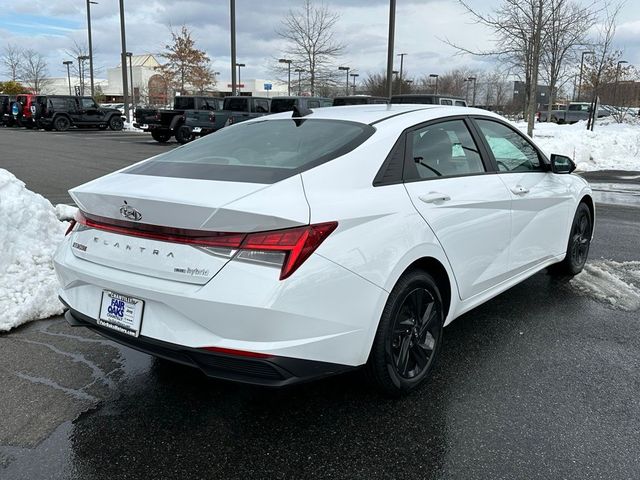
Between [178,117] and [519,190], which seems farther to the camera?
[178,117]

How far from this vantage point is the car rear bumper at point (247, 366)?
244 centimetres

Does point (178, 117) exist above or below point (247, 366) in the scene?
above

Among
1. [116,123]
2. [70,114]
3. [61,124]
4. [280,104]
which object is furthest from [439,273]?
[116,123]

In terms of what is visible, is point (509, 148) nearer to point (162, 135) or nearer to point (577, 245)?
point (577, 245)

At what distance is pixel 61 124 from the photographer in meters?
31.3

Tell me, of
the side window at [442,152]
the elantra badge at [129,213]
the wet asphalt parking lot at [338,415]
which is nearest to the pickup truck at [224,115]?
the side window at [442,152]

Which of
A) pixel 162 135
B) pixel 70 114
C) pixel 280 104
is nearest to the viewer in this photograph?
pixel 280 104

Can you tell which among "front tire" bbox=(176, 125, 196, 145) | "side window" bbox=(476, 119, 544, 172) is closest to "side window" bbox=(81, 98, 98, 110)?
"front tire" bbox=(176, 125, 196, 145)

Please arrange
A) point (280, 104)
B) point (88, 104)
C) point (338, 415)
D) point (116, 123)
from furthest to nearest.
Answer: point (116, 123), point (88, 104), point (280, 104), point (338, 415)

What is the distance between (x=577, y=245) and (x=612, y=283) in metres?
0.48

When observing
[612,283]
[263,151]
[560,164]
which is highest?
[263,151]

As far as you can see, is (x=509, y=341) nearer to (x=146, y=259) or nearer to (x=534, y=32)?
(x=146, y=259)

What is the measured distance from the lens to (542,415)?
298 cm

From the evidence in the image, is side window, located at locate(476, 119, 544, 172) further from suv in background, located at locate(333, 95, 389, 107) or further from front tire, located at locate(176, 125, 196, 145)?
front tire, located at locate(176, 125, 196, 145)
